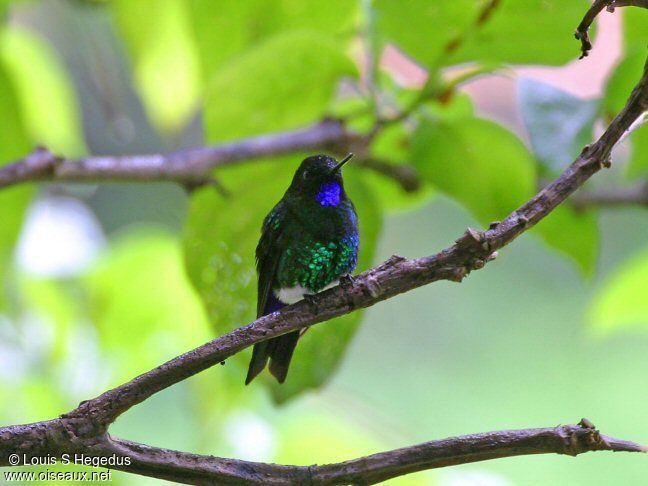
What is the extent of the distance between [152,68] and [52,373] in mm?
440

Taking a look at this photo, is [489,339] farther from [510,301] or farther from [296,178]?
[296,178]

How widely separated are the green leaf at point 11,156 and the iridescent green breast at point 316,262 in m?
0.44

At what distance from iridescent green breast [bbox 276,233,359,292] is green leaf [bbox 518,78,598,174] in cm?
27

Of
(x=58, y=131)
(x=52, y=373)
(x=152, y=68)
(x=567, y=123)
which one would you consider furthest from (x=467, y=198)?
(x=58, y=131)

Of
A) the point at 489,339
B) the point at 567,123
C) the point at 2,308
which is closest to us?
the point at 567,123

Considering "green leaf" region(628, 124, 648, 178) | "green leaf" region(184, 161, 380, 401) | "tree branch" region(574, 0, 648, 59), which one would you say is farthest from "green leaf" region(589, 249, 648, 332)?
"tree branch" region(574, 0, 648, 59)

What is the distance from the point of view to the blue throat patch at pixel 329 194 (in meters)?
0.76

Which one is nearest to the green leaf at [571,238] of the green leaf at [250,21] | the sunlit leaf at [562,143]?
the sunlit leaf at [562,143]

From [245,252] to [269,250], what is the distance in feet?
0.47

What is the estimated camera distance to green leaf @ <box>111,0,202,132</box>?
116 cm

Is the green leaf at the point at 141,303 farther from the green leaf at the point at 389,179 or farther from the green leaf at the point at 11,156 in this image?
the green leaf at the point at 389,179

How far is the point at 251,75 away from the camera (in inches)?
38.7

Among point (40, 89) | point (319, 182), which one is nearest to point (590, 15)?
point (319, 182)

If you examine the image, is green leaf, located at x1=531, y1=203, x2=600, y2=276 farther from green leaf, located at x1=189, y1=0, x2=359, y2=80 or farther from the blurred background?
green leaf, located at x1=189, y1=0, x2=359, y2=80
